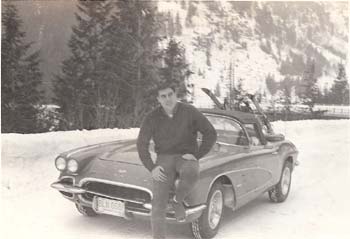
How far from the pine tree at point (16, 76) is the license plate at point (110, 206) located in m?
1.00

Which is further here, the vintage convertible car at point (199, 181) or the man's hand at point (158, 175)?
the vintage convertible car at point (199, 181)

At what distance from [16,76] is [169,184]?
5.23 feet

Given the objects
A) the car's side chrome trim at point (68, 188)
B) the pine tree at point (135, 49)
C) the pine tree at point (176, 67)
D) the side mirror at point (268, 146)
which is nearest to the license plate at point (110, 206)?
the car's side chrome trim at point (68, 188)

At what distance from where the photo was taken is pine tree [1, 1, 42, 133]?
3391 mm

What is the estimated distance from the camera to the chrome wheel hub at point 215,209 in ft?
10.00

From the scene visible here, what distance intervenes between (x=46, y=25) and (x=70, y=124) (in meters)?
0.81

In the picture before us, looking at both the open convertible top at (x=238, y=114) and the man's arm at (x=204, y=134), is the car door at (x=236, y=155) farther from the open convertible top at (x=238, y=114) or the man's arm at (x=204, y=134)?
the man's arm at (x=204, y=134)

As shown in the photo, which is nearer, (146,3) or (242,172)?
(242,172)

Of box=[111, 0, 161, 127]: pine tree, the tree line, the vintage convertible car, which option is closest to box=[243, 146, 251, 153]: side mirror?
the vintage convertible car

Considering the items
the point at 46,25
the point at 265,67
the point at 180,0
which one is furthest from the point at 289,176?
the point at 46,25

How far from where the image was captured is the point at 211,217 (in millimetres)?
3064

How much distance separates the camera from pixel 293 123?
417 centimetres

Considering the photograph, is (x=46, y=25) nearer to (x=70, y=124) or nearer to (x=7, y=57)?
(x=7, y=57)

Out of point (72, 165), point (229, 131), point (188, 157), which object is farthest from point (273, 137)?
point (72, 165)
